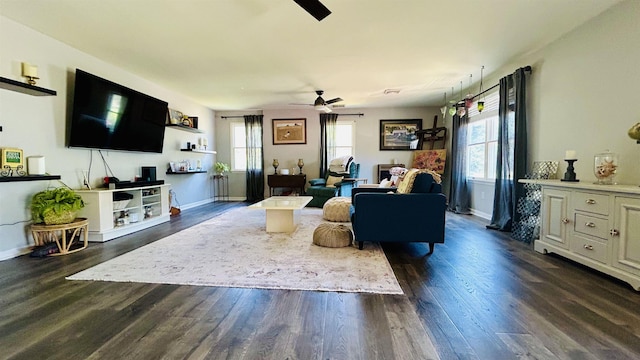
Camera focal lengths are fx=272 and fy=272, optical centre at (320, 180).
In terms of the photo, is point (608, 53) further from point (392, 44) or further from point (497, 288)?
point (497, 288)

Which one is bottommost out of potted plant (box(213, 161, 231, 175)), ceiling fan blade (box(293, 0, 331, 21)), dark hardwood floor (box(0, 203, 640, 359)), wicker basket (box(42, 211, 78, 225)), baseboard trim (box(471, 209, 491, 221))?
dark hardwood floor (box(0, 203, 640, 359))

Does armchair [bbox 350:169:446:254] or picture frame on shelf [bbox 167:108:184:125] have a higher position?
picture frame on shelf [bbox 167:108:184:125]

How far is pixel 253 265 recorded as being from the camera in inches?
103

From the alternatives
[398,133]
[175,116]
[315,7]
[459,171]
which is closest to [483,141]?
[459,171]

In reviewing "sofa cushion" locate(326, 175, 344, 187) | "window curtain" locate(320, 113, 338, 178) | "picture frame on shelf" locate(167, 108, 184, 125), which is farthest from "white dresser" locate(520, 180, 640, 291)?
"picture frame on shelf" locate(167, 108, 184, 125)

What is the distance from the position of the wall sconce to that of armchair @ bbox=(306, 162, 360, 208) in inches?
177

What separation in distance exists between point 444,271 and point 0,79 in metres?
4.49

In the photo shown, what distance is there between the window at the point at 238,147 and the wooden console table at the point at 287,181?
1.03m

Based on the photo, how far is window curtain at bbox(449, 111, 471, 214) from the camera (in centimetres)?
556

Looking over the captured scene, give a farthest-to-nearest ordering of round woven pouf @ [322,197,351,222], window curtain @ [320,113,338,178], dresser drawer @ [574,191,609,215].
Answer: window curtain @ [320,113,338,178]
round woven pouf @ [322,197,351,222]
dresser drawer @ [574,191,609,215]

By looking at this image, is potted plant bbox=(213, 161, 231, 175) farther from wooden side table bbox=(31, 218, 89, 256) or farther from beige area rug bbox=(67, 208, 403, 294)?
wooden side table bbox=(31, 218, 89, 256)

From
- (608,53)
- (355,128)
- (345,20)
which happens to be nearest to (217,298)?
(345,20)

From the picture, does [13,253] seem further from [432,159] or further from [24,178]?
[432,159]

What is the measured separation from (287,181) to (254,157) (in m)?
1.21
